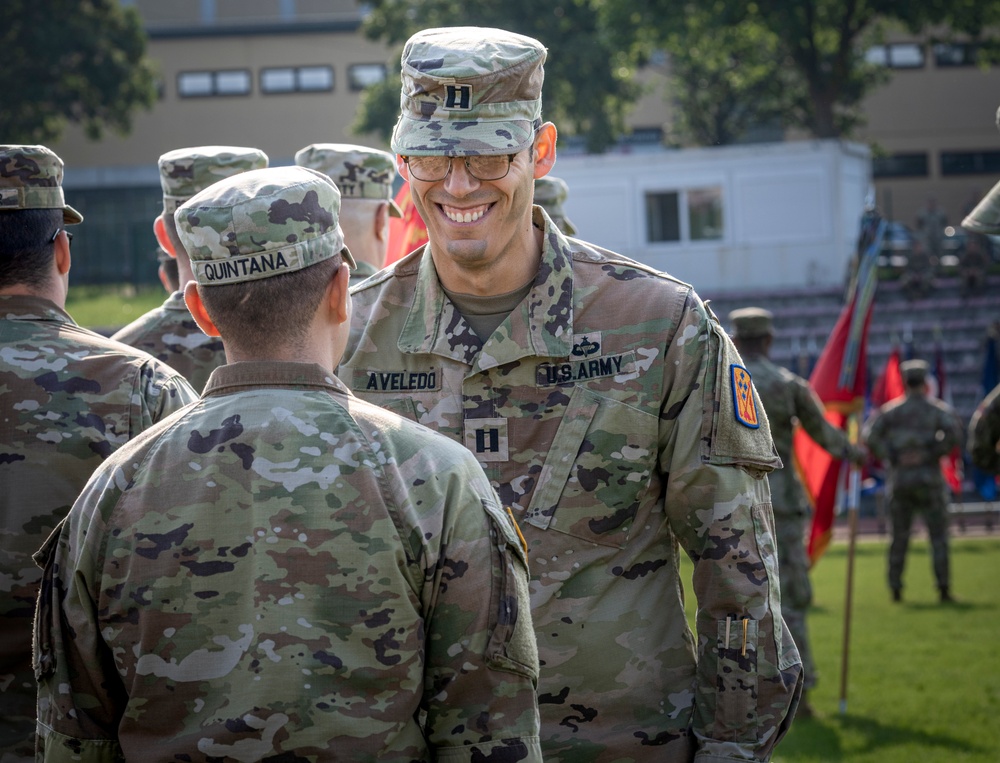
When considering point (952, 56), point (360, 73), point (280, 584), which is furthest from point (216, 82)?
point (280, 584)

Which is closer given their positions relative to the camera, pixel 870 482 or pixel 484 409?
pixel 484 409

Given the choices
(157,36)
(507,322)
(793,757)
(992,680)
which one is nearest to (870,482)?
(992,680)

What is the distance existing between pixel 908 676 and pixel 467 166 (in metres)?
8.73

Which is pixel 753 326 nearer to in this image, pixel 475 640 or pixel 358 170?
pixel 358 170

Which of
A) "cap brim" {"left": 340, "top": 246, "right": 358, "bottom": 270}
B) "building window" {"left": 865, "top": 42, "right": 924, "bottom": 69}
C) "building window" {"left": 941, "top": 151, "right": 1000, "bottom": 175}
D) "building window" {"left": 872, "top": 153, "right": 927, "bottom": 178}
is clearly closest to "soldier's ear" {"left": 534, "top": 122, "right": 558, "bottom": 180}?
"cap brim" {"left": 340, "top": 246, "right": 358, "bottom": 270}

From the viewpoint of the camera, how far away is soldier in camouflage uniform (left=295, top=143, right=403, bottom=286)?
18.8 feet

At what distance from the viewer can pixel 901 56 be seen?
165 feet

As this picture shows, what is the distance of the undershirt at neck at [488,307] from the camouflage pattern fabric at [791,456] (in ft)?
20.3

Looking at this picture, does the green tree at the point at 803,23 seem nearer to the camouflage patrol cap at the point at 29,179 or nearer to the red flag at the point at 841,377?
the red flag at the point at 841,377

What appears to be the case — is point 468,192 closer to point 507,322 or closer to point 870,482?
point 507,322

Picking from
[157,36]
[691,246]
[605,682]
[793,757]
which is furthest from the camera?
[157,36]

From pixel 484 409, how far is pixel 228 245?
1.14 m

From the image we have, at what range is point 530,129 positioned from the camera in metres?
3.42

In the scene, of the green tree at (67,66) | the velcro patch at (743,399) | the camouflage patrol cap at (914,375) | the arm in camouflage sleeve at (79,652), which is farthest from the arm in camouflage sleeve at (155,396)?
the green tree at (67,66)
